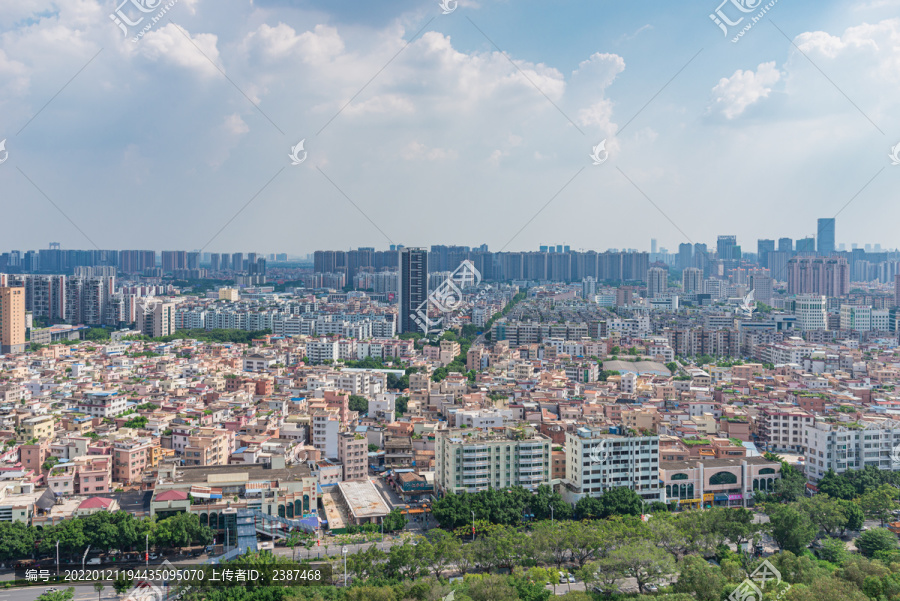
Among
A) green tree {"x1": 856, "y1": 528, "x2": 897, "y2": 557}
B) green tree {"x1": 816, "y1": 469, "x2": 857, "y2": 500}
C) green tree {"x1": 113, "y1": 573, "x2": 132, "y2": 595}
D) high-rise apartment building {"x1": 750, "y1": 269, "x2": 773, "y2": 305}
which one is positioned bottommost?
green tree {"x1": 113, "y1": 573, "x2": 132, "y2": 595}

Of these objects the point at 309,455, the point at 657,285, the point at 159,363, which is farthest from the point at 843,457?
the point at 657,285

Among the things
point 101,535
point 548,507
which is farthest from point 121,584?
point 548,507

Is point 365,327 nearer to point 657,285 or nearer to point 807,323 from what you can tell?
point 807,323

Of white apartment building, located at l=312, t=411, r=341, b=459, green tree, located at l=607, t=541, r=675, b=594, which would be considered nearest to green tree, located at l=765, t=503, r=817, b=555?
green tree, located at l=607, t=541, r=675, b=594

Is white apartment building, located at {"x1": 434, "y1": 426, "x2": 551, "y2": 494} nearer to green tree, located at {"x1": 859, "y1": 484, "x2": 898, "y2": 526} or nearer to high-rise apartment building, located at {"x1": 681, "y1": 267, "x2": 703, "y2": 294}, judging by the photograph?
green tree, located at {"x1": 859, "y1": 484, "x2": 898, "y2": 526}

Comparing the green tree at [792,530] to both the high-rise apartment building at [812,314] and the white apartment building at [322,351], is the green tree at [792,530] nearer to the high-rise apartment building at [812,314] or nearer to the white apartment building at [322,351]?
the white apartment building at [322,351]

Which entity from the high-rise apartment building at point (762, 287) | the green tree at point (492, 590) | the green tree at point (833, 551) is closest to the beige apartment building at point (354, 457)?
the green tree at point (492, 590)
